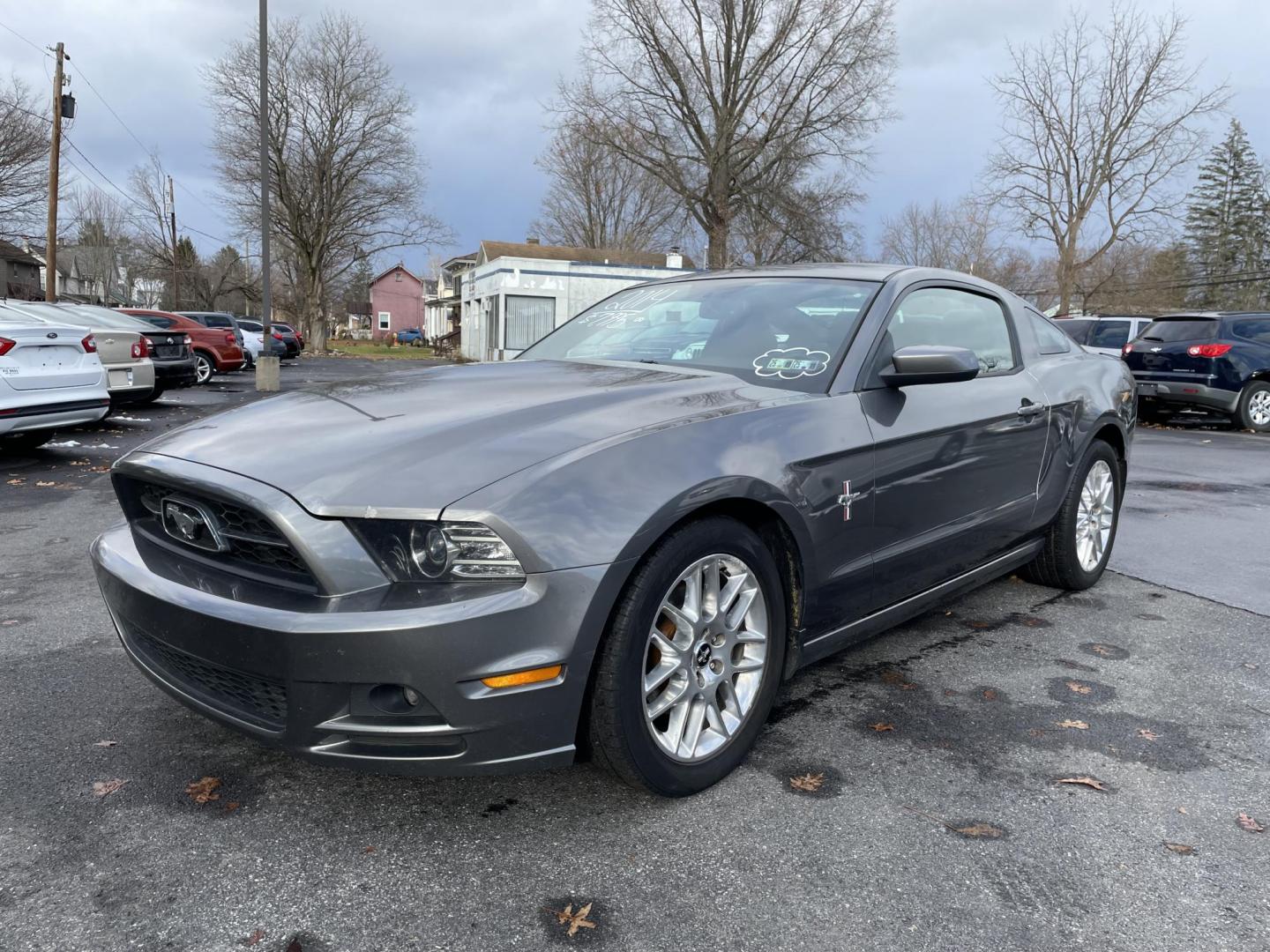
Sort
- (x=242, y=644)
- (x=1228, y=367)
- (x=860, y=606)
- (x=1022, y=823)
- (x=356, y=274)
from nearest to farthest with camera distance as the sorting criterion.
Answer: (x=242, y=644), (x=1022, y=823), (x=860, y=606), (x=1228, y=367), (x=356, y=274)

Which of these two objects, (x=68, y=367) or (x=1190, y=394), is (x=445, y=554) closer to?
(x=68, y=367)

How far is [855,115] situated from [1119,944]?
35272mm

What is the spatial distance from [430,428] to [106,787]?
134 centimetres

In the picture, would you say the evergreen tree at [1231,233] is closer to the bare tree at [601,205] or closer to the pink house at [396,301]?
Result: the bare tree at [601,205]

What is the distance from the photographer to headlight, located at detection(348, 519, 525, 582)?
6.61ft

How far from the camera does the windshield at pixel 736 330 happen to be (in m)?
3.07

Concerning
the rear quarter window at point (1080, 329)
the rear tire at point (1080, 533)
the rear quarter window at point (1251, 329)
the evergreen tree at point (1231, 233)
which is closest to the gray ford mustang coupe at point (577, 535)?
the rear tire at point (1080, 533)

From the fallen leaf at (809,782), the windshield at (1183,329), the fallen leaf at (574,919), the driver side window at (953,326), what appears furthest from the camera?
the windshield at (1183,329)

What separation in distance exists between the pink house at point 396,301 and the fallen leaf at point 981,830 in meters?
91.8

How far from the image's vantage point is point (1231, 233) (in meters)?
57.1

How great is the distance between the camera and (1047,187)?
35562 mm

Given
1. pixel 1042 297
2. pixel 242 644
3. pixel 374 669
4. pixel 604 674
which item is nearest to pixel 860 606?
pixel 604 674

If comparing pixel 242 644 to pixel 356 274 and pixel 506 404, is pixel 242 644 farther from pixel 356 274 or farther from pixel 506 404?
pixel 356 274

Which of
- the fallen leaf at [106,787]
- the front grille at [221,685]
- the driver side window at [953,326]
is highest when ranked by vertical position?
the driver side window at [953,326]
